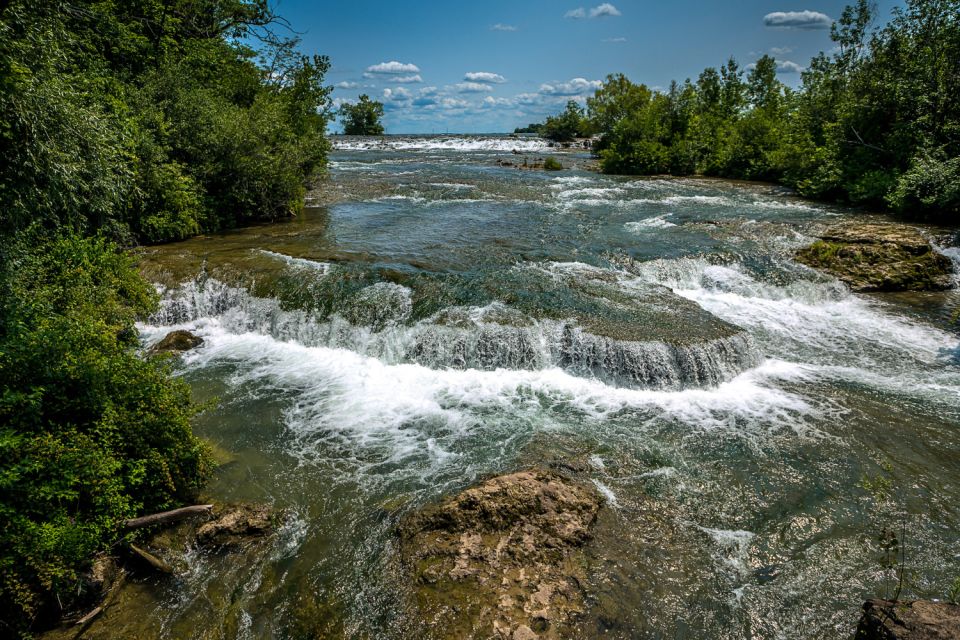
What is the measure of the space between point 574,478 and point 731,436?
3233 millimetres

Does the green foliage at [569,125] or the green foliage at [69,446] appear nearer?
the green foliage at [69,446]

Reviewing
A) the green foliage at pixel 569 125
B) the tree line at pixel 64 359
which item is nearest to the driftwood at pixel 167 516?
the tree line at pixel 64 359

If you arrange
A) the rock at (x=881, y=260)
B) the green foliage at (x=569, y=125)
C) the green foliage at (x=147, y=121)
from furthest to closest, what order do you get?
the green foliage at (x=569, y=125), the rock at (x=881, y=260), the green foliage at (x=147, y=121)

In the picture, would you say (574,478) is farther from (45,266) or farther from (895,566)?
(45,266)

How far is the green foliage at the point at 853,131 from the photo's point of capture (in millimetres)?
19266

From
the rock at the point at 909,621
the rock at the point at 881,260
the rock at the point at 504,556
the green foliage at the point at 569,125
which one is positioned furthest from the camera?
the green foliage at the point at 569,125

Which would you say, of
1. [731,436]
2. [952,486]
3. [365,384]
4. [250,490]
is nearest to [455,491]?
[250,490]

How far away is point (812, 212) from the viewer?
2077 cm

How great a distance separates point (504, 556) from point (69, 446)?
189 inches

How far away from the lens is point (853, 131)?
23.1 m

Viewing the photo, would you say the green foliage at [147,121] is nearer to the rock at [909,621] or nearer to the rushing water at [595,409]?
the rushing water at [595,409]

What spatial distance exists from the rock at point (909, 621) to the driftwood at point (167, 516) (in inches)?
275

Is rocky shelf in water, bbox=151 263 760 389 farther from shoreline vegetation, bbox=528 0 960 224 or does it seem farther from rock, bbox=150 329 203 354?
shoreline vegetation, bbox=528 0 960 224

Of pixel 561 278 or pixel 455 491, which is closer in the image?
pixel 455 491
